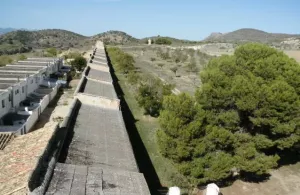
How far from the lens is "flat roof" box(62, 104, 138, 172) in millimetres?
11750

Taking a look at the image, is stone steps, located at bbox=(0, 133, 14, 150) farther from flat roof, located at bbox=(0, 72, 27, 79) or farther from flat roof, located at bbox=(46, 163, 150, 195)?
flat roof, located at bbox=(0, 72, 27, 79)

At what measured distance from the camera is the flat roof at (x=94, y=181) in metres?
Answer: 8.98

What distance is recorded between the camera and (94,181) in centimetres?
966

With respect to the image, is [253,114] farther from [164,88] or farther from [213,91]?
[164,88]

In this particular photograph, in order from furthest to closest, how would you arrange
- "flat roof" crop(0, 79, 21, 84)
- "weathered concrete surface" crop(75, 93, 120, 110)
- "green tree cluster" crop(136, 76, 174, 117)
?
"flat roof" crop(0, 79, 21, 84) → "green tree cluster" crop(136, 76, 174, 117) → "weathered concrete surface" crop(75, 93, 120, 110)

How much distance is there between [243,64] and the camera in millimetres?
20609

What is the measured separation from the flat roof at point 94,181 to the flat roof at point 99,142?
917mm

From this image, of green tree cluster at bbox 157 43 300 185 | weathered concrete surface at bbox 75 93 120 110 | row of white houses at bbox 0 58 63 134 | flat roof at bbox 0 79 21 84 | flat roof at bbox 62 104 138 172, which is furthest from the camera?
flat roof at bbox 0 79 21 84

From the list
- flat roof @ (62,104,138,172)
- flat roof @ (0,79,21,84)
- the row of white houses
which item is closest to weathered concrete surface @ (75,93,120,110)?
flat roof @ (62,104,138,172)

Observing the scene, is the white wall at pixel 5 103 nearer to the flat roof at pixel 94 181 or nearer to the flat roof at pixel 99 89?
the flat roof at pixel 99 89

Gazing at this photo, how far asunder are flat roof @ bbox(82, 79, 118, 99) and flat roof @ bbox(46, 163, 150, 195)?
11761mm

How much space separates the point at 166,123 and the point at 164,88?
1227 centimetres

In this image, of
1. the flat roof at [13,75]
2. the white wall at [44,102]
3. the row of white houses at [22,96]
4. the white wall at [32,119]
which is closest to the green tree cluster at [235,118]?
the row of white houses at [22,96]

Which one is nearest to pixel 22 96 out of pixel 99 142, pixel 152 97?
pixel 152 97
